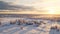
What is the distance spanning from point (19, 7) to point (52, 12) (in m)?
0.67

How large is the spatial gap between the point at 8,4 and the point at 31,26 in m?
0.67

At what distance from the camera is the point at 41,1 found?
2.46 meters

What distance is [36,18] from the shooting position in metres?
2.50

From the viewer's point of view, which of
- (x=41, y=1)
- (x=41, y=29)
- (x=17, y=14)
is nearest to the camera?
(x=41, y=29)

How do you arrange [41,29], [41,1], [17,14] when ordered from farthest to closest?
[17,14] → [41,1] → [41,29]

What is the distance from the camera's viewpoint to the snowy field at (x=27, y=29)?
2.20 meters

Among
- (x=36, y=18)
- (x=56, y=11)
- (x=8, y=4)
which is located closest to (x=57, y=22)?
(x=56, y=11)

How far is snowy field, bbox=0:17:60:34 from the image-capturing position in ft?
7.22

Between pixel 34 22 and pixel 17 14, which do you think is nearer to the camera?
pixel 34 22

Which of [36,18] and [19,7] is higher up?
[19,7]

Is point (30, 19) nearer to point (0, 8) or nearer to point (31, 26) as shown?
point (31, 26)

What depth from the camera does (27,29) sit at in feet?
7.59

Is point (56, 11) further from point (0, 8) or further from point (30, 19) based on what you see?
point (0, 8)

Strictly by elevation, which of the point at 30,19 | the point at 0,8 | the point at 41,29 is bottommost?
the point at 41,29
